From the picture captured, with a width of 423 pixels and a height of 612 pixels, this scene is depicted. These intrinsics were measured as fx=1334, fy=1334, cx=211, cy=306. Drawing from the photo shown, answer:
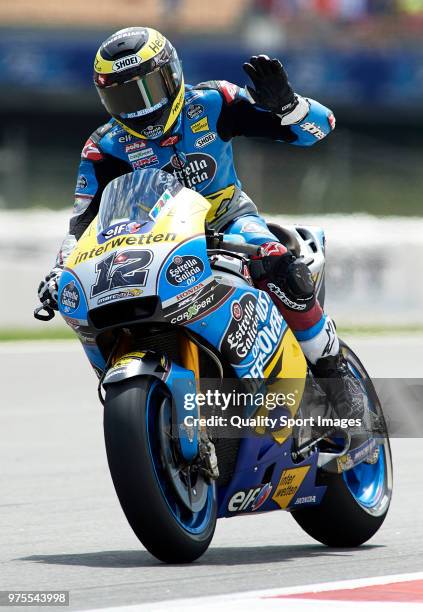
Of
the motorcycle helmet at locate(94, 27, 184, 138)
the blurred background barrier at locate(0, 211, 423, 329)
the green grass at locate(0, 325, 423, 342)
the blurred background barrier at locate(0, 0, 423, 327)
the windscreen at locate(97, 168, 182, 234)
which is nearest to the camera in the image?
the windscreen at locate(97, 168, 182, 234)

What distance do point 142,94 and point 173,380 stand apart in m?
1.23

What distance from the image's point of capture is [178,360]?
4.52m

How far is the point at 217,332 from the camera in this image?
14.8ft

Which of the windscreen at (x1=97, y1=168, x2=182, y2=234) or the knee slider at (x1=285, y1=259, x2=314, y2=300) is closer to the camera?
the windscreen at (x1=97, y1=168, x2=182, y2=234)

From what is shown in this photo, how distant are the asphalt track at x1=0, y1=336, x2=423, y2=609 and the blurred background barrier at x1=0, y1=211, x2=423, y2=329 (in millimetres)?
4075

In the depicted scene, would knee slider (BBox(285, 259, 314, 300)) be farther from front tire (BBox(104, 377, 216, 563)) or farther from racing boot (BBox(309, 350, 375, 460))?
front tire (BBox(104, 377, 216, 563))

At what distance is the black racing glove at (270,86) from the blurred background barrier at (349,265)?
8.35 metres

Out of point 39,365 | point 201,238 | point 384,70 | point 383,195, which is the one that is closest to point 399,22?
point 384,70

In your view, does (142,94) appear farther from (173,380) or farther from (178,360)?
(173,380)

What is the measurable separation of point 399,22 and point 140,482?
19.5 metres

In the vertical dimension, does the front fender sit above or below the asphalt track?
above

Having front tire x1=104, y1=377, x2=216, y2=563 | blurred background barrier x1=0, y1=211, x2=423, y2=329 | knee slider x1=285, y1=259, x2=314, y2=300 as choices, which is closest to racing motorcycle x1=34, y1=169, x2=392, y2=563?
front tire x1=104, y1=377, x2=216, y2=563

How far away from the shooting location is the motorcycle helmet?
4969mm

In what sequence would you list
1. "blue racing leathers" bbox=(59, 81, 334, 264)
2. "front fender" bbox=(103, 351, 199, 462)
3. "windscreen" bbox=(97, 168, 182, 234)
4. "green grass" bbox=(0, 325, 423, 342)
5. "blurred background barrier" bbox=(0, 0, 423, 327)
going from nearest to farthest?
"front fender" bbox=(103, 351, 199, 462) → "windscreen" bbox=(97, 168, 182, 234) → "blue racing leathers" bbox=(59, 81, 334, 264) → "green grass" bbox=(0, 325, 423, 342) → "blurred background barrier" bbox=(0, 0, 423, 327)
